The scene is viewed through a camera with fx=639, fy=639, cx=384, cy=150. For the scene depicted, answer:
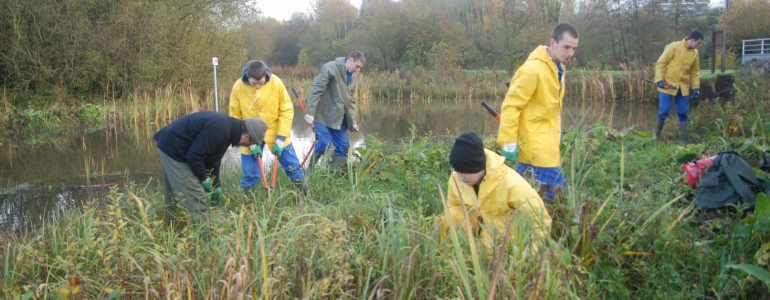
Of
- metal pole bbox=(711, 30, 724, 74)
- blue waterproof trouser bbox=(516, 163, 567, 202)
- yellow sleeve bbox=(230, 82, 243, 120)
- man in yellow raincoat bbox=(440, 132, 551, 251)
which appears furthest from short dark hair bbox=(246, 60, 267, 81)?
metal pole bbox=(711, 30, 724, 74)

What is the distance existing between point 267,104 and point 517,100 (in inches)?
96.7

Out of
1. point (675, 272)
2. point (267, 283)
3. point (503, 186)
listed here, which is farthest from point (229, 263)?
point (675, 272)

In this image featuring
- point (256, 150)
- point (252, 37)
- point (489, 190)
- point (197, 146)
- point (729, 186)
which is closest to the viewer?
point (489, 190)

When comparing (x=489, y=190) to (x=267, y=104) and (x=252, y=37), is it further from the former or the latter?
(x=252, y=37)

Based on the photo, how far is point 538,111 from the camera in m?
4.44

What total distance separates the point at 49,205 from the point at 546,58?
17.1ft

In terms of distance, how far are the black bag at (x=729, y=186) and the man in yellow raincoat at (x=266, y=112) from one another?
125 inches

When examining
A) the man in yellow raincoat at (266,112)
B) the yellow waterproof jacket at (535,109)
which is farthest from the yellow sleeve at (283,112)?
the yellow waterproof jacket at (535,109)

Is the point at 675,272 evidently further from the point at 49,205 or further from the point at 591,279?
the point at 49,205

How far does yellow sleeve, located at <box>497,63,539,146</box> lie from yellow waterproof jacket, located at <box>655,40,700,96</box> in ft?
14.6

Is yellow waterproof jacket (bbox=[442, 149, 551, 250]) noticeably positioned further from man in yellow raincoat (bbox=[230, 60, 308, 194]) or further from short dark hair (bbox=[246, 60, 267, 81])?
short dark hair (bbox=[246, 60, 267, 81])

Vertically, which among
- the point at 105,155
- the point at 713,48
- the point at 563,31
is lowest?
the point at 105,155

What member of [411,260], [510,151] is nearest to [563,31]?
[510,151]

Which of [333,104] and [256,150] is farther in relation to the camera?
[333,104]
